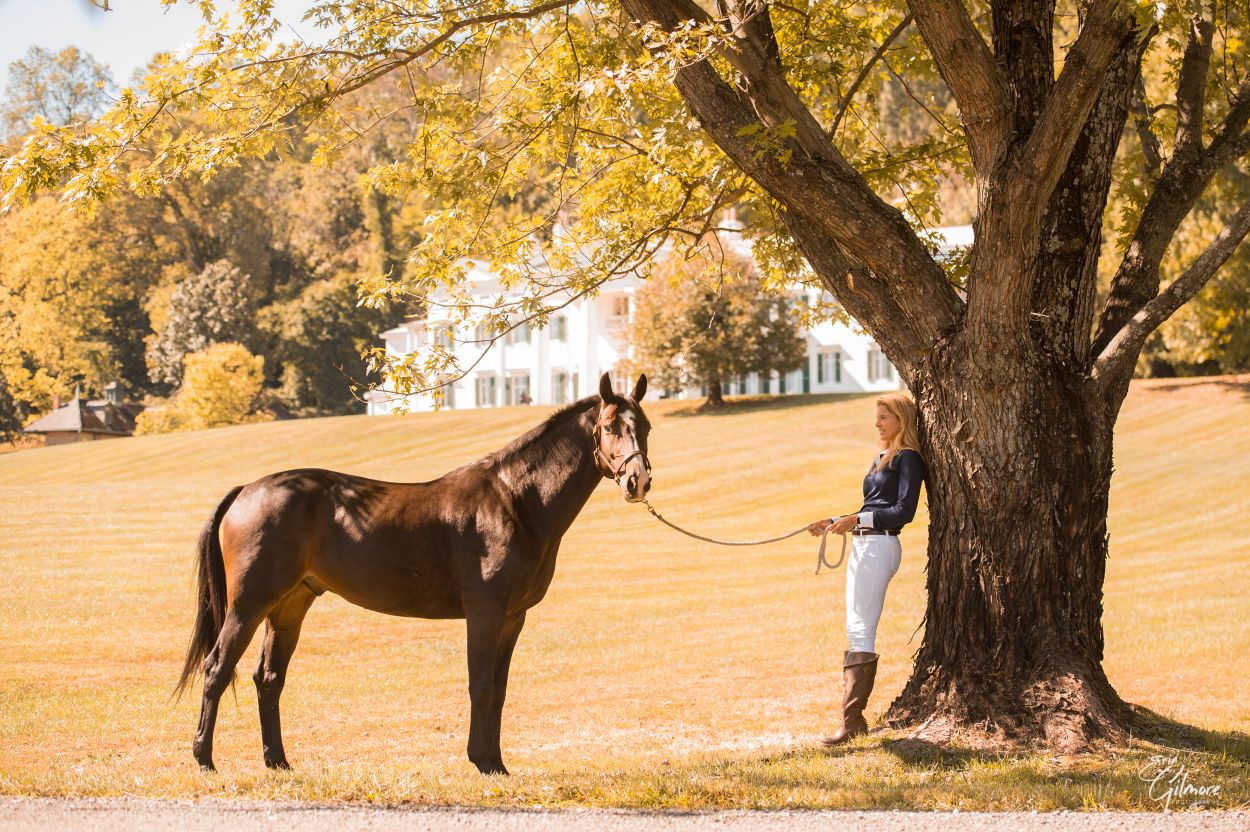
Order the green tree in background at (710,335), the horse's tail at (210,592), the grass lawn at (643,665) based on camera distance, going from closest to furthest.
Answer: the grass lawn at (643,665)
the horse's tail at (210,592)
the green tree in background at (710,335)

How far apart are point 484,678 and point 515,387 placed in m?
61.7

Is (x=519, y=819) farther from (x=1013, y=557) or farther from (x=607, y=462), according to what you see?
(x=1013, y=557)

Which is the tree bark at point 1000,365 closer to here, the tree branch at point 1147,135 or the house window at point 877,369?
the tree branch at point 1147,135

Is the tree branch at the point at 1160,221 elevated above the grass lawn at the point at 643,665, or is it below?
above

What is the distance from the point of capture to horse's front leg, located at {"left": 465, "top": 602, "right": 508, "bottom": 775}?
758 cm

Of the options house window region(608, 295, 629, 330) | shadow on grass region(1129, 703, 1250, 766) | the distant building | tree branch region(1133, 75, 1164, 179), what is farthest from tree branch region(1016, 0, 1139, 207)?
the distant building

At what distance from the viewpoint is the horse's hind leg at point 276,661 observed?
8078 millimetres

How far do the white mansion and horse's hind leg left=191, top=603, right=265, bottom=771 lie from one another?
47335 millimetres

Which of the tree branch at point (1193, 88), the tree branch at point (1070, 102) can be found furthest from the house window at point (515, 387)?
the tree branch at point (1070, 102)

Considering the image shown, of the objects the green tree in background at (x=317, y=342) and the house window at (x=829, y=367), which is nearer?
the house window at (x=829, y=367)

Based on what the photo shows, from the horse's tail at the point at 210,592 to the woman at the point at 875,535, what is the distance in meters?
4.02

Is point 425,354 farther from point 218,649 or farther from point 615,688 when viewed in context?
point 615,688

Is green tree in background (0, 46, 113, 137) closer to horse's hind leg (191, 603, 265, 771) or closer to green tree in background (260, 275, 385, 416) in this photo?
green tree in background (260, 275, 385, 416)

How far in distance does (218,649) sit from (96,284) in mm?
69029
